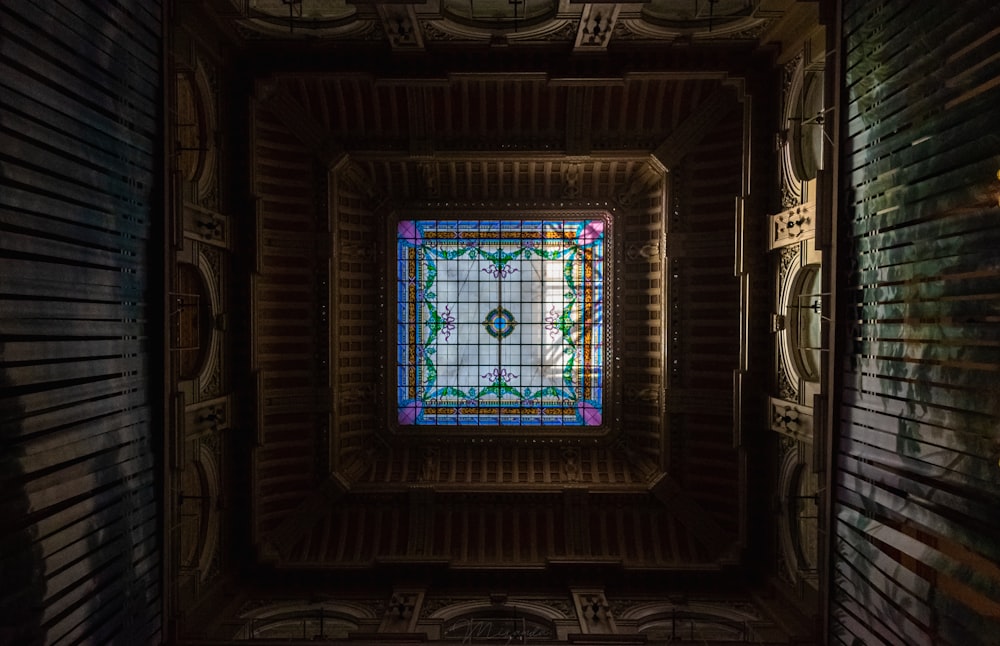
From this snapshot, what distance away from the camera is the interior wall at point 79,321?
7.96m

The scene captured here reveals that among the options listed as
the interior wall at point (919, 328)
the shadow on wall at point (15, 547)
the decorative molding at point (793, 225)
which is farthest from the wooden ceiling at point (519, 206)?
the shadow on wall at point (15, 547)

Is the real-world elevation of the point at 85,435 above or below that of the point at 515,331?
below

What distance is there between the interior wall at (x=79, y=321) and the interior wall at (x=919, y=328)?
11.7 m

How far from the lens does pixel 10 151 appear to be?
25.6 feet

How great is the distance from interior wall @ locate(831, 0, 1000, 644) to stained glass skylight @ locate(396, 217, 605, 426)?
7.55 meters

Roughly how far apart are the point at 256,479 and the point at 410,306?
573 centimetres

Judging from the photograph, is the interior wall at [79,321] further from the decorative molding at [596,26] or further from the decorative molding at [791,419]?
the decorative molding at [791,419]

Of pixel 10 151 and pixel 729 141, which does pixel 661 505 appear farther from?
pixel 10 151

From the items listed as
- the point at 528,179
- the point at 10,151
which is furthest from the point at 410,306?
the point at 10,151

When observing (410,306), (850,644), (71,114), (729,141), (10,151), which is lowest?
(850,644)

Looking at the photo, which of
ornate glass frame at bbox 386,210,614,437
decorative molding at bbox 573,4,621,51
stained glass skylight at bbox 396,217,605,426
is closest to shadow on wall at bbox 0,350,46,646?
ornate glass frame at bbox 386,210,614,437

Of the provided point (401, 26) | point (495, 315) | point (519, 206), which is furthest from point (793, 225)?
point (401, 26)

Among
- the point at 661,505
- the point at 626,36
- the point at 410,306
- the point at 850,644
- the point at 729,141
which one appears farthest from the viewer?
the point at 410,306

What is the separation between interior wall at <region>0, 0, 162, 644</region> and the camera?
26.1 ft
